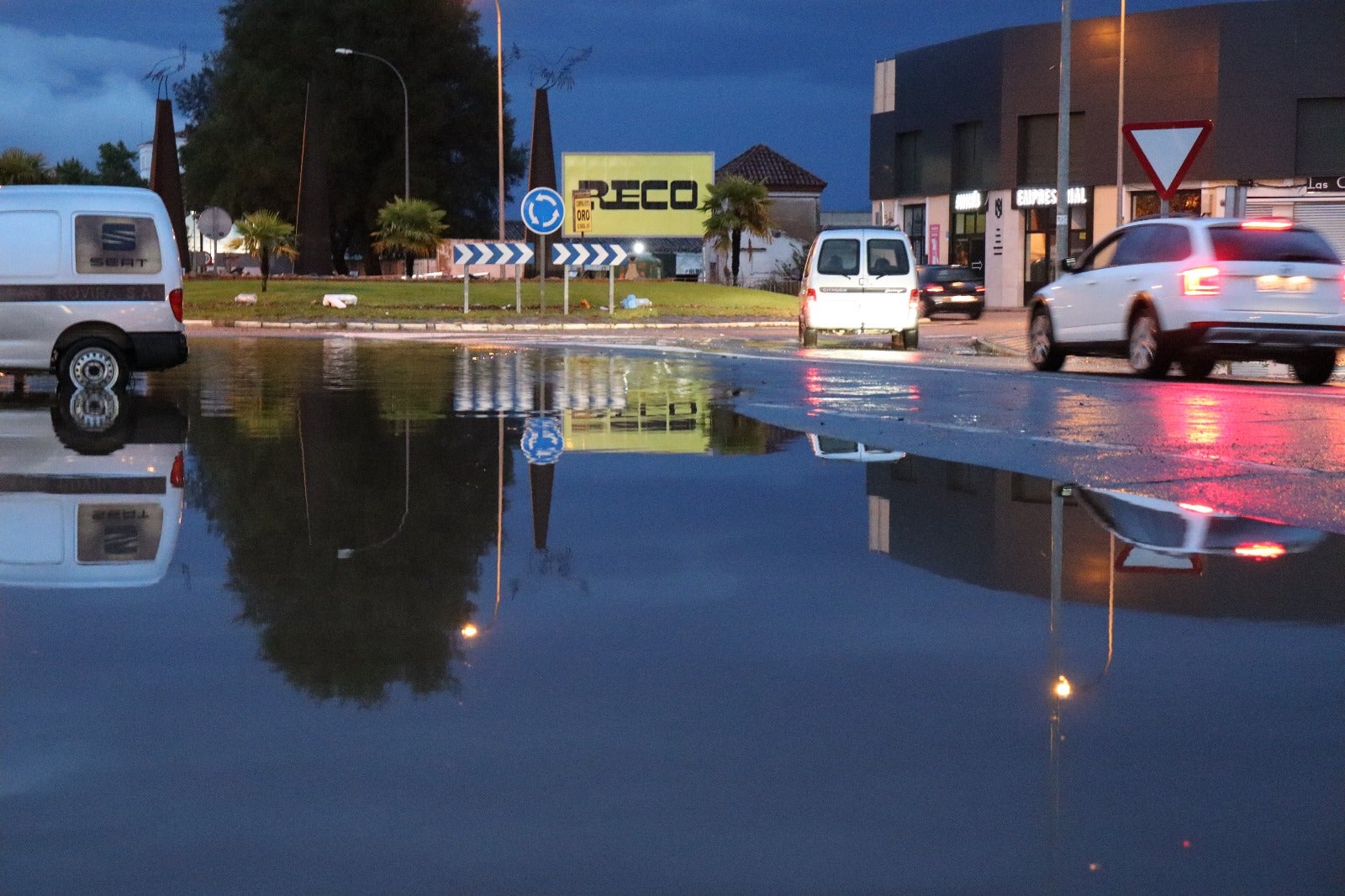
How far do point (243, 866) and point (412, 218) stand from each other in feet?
173

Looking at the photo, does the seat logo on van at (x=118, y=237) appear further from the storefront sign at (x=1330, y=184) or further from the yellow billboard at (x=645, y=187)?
the yellow billboard at (x=645, y=187)

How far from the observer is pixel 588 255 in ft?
145

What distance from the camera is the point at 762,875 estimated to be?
3.96 metres

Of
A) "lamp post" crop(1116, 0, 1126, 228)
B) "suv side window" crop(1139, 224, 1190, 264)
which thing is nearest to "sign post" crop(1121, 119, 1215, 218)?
"suv side window" crop(1139, 224, 1190, 264)

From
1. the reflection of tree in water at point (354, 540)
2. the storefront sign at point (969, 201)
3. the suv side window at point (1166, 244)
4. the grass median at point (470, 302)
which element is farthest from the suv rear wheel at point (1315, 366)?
the storefront sign at point (969, 201)

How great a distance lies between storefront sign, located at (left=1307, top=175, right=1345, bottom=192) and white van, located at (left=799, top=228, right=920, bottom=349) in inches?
1378

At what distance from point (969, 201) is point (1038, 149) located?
3713 mm

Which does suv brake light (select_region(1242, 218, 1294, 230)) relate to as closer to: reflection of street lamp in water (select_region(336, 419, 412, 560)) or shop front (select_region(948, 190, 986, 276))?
reflection of street lamp in water (select_region(336, 419, 412, 560))

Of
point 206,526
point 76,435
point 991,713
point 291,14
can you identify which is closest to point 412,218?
point 291,14

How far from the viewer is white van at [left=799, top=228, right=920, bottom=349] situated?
2816cm

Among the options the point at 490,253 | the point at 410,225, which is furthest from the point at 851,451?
the point at 410,225

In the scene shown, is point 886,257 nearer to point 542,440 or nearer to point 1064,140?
point 1064,140

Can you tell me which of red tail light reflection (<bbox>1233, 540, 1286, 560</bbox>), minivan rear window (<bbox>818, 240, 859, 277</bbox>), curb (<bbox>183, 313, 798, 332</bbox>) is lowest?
red tail light reflection (<bbox>1233, 540, 1286, 560</bbox>)

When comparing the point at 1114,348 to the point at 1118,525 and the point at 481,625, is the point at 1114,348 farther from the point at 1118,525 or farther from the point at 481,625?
the point at 481,625
